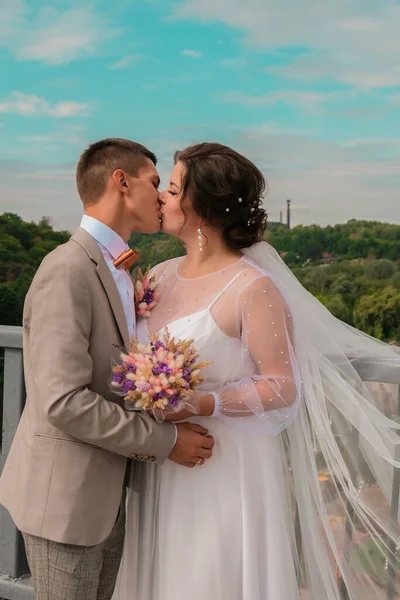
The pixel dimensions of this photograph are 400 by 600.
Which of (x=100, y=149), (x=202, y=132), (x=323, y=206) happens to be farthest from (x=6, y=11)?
(x=100, y=149)

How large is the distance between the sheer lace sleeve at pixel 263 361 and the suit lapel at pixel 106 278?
29 centimetres

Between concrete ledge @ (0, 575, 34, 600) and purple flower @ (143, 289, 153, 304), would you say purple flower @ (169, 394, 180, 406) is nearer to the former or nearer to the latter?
purple flower @ (143, 289, 153, 304)

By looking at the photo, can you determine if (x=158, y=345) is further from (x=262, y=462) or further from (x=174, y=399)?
(x=262, y=462)

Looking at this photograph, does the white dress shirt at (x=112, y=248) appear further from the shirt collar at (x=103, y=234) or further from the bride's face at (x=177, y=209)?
the bride's face at (x=177, y=209)

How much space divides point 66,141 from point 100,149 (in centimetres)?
3310

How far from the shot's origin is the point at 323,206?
75.6ft

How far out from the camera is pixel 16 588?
2.38 metres

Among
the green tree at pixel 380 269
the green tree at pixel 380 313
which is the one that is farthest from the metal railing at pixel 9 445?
the green tree at pixel 380 269

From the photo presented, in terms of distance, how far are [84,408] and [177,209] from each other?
629 mm

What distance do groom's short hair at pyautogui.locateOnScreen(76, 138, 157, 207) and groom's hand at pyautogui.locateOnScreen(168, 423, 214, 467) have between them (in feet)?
2.13

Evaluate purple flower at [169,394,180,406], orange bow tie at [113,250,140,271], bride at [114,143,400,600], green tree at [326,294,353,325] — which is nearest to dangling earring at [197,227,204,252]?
bride at [114,143,400,600]

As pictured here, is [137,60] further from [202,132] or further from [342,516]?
[342,516]

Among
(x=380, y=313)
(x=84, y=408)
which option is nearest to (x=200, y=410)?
(x=84, y=408)

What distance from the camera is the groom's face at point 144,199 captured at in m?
1.81
